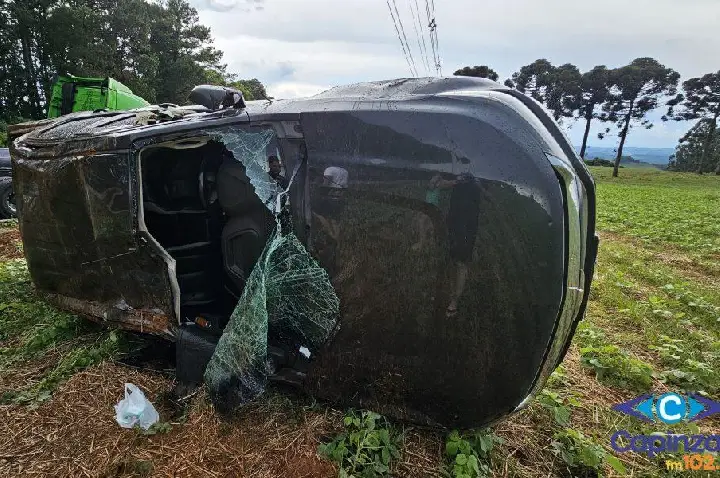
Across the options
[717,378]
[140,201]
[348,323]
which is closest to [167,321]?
[140,201]

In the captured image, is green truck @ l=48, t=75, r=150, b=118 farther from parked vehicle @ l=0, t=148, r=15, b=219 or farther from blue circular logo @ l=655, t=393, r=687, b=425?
blue circular logo @ l=655, t=393, r=687, b=425

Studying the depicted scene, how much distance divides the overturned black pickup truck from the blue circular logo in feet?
3.63

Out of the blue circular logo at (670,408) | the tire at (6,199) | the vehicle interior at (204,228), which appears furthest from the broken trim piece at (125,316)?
the tire at (6,199)

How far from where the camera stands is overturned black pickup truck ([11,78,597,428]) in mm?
1739

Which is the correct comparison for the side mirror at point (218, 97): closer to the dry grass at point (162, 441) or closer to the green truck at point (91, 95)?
the dry grass at point (162, 441)

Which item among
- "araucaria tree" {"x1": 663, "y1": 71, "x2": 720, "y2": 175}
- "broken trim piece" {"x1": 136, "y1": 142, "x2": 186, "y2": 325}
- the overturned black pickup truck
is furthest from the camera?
"araucaria tree" {"x1": 663, "y1": 71, "x2": 720, "y2": 175}

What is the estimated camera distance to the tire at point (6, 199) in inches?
276

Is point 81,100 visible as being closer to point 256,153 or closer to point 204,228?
point 204,228

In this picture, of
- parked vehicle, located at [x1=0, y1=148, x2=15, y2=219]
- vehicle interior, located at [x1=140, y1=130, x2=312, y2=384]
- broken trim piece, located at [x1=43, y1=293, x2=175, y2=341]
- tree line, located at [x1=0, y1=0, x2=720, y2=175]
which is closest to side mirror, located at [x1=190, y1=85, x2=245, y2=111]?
vehicle interior, located at [x1=140, y1=130, x2=312, y2=384]

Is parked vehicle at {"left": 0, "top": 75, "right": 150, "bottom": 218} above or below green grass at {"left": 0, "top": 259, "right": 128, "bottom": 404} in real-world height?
above

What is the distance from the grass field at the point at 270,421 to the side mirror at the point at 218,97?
1584 mm

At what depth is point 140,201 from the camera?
96.7 inches

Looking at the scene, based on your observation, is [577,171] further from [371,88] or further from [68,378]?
[68,378]

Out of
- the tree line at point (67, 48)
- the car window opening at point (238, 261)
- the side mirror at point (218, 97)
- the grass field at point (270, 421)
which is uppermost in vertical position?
the tree line at point (67, 48)
